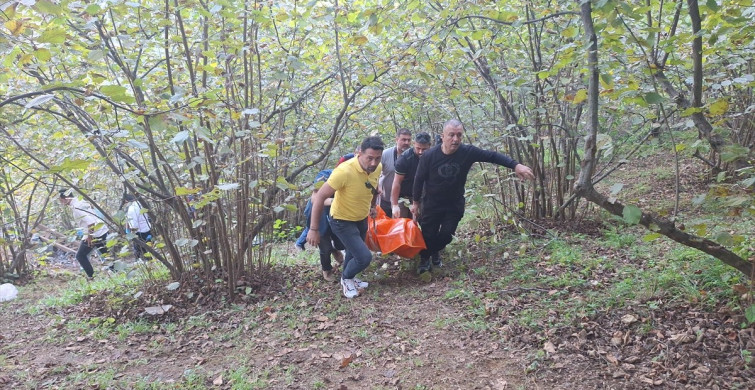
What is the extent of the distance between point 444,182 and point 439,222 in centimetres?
49

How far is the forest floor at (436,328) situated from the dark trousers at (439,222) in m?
0.40

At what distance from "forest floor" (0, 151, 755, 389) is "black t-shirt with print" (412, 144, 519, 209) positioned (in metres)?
0.86

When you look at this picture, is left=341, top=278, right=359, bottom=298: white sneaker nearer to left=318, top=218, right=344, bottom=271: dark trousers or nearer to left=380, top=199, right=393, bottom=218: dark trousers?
left=318, top=218, right=344, bottom=271: dark trousers

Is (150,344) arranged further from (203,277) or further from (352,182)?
(352,182)

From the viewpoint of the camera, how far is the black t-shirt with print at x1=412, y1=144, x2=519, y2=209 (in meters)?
4.79

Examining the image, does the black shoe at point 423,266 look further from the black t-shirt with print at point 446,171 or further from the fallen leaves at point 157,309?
the fallen leaves at point 157,309

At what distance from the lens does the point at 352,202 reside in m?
4.71

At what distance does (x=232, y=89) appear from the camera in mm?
4797

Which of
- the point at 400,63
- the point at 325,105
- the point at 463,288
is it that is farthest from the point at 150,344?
the point at 325,105

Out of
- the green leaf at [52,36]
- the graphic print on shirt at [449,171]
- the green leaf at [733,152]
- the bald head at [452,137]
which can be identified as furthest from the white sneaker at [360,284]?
the green leaf at [52,36]

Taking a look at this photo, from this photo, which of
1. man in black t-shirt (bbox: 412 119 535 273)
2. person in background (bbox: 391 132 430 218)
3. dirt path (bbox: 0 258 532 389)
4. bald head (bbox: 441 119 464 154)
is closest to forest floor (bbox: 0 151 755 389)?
dirt path (bbox: 0 258 532 389)

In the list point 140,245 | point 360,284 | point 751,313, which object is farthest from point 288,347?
point 751,313

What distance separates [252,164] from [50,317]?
2.80 meters

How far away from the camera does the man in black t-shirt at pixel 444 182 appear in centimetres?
472
